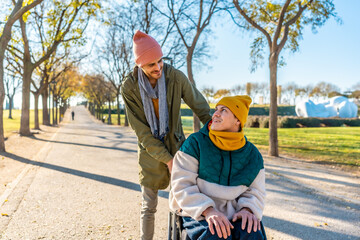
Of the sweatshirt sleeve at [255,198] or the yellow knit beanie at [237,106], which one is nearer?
the sweatshirt sleeve at [255,198]

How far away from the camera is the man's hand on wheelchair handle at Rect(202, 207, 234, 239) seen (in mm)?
1844

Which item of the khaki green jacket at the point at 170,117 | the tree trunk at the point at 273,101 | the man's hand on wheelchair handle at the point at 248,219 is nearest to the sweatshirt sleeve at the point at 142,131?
the khaki green jacket at the point at 170,117

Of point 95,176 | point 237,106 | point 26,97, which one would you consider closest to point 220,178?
point 237,106

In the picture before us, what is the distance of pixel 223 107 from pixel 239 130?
8.8 inches

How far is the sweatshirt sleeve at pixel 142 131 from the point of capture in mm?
2550

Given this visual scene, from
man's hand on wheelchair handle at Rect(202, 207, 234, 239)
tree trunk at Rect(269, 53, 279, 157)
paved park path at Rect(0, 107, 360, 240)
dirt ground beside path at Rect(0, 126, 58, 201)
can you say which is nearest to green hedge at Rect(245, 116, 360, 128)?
tree trunk at Rect(269, 53, 279, 157)

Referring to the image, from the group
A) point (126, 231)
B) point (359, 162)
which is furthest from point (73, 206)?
point (359, 162)

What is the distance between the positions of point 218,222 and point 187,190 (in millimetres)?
310

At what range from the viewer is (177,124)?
2809mm

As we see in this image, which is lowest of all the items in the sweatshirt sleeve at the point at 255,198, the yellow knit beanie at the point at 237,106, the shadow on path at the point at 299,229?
the shadow on path at the point at 299,229

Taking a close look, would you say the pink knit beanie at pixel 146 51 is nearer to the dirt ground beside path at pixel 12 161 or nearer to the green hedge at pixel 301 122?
the dirt ground beside path at pixel 12 161

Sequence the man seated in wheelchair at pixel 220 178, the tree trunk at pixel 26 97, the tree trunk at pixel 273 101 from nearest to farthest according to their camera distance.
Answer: the man seated in wheelchair at pixel 220 178
the tree trunk at pixel 273 101
the tree trunk at pixel 26 97

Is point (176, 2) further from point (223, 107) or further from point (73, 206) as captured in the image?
point (223, 107)

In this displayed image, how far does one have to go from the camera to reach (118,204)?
4.73 metres
